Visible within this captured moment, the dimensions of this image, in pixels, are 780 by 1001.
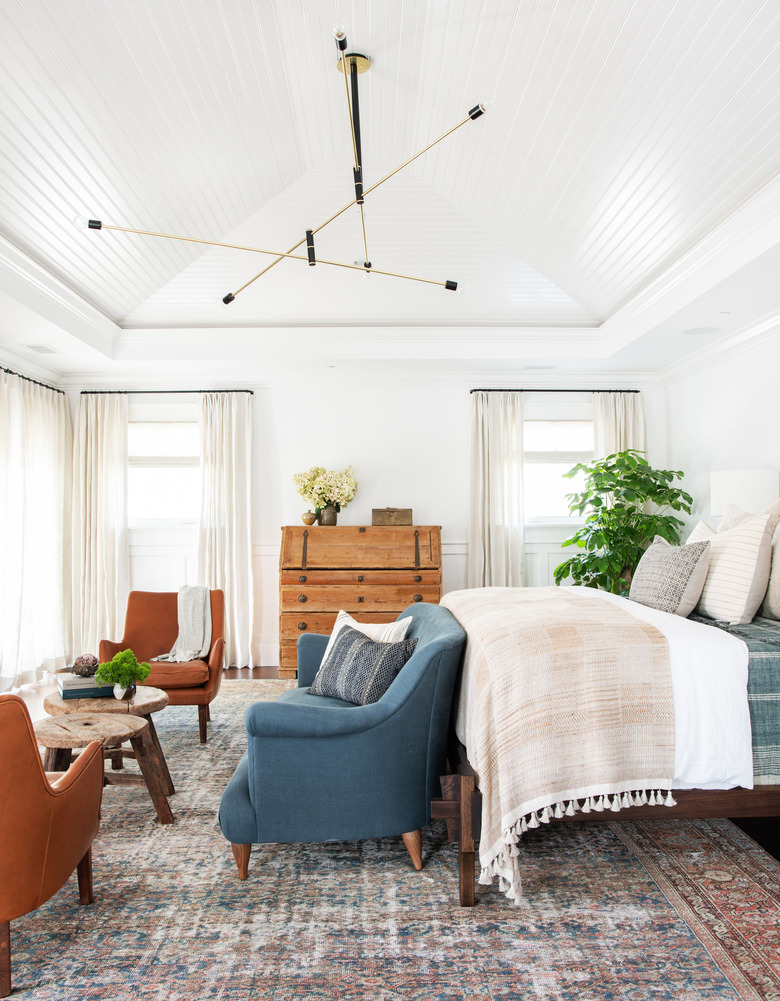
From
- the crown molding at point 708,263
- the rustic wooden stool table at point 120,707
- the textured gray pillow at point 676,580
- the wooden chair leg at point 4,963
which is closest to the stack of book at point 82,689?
the rustic wooden stool table at point 120,707

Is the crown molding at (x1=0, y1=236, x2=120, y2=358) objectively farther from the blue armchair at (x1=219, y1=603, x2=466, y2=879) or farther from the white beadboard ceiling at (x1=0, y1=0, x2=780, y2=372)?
the blue armchair at (x1=219, y1=603, x2=466, y2=879)

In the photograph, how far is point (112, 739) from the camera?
269 centimetres

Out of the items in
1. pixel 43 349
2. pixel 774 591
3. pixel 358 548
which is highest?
pixel 43 349

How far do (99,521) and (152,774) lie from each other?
3667 millimetres

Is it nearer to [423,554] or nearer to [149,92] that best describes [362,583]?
[423,554]

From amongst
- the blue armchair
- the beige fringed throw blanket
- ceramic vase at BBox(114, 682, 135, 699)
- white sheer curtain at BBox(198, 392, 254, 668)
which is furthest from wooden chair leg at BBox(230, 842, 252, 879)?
white sheer curtain at BBox(198, 392, 254, 668)

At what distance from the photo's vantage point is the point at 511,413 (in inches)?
245

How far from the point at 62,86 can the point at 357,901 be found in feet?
12.2

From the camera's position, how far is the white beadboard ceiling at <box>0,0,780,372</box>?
10.2ft

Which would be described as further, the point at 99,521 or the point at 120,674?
the point at 99,521

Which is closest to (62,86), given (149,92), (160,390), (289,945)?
(149,92)

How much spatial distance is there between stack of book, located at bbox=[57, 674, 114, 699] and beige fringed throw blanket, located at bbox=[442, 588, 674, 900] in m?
1.84

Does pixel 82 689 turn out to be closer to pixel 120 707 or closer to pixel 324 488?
pixel 120 707

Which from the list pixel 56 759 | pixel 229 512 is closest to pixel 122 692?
pixel 56 759
